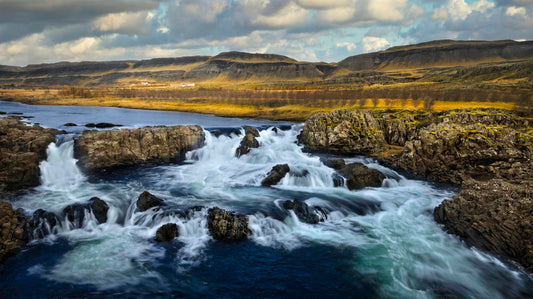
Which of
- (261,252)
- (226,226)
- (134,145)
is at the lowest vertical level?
(261,252)

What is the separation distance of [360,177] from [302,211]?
7407mm

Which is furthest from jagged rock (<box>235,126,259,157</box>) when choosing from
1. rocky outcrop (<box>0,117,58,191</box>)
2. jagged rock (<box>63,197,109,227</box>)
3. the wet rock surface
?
rocky outcrop (<box>0,117,58,191</box>)

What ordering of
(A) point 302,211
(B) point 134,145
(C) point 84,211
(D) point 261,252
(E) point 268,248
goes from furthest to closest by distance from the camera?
(B) point 134,145, (A) point 302,211, (C) point 84,211, (E) point 268,248, (D) point 261,252

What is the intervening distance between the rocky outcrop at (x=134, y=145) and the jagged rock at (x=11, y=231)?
1199 centimetres

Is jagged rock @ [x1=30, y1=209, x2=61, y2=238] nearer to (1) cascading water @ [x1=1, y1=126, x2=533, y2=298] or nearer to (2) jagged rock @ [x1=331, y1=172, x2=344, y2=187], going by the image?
(1) cascading water @ [x1=1, y1=126, x2=533, y2=298]

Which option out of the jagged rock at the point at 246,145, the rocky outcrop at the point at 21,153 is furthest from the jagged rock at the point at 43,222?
the jagged rock at the point at 246,145

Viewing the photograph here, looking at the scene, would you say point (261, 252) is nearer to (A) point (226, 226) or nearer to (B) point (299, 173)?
(A) point (226, 226)

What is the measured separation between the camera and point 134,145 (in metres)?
30.2

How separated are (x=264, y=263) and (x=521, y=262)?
11475mm

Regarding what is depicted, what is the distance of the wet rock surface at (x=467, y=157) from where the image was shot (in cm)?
1441

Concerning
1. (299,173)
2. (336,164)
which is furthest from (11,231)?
(336,164)

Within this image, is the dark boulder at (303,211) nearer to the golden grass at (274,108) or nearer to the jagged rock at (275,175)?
the jagged rock at (275,175)

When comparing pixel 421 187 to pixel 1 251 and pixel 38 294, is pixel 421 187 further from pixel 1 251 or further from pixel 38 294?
pixel 1 251

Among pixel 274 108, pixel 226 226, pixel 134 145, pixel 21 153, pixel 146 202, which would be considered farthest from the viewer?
pixel 274 108
